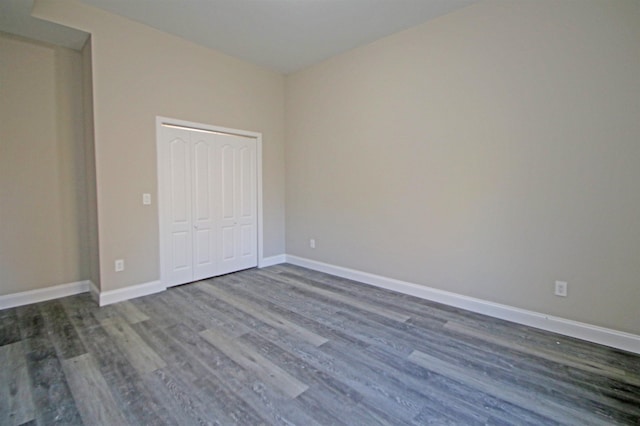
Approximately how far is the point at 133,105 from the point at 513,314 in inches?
182

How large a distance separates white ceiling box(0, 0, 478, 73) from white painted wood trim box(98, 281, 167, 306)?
9.14ft

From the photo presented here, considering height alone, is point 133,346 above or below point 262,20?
below

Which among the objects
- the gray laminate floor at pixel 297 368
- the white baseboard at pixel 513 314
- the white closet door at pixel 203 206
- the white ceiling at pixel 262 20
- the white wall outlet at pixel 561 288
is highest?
the white ceiling at pixel 262 20

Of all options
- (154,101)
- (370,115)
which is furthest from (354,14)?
(154,101)

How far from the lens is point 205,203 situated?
4.28 meters

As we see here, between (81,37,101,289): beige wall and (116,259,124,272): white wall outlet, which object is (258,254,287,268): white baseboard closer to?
(116,259,124,272): white wall outlet

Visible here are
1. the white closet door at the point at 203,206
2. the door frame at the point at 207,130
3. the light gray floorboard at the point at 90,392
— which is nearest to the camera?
the light gray floorboard at the point at 90,392

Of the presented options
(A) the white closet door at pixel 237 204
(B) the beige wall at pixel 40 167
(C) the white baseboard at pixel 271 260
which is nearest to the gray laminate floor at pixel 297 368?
(B) the beige wall at pixel 40 167

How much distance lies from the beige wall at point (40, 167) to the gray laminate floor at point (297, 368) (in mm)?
498

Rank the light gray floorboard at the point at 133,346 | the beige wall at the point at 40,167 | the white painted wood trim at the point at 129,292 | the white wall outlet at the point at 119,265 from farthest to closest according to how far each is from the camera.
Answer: the white wall outlet at the point at 119,265 → the white painted wood trim at the point at 129,292 → the beige wall at the point at 40,167 → the light gray floorboard at the point at 133,346

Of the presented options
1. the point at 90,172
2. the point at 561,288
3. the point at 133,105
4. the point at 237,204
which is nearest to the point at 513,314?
the point at 561,288

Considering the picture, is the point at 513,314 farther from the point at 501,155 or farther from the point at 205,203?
the point at 205,203

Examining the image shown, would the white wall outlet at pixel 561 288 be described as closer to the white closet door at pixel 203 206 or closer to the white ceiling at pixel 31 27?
the white closet door at pixel 203 206

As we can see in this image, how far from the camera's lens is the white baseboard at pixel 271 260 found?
16.4 ft
